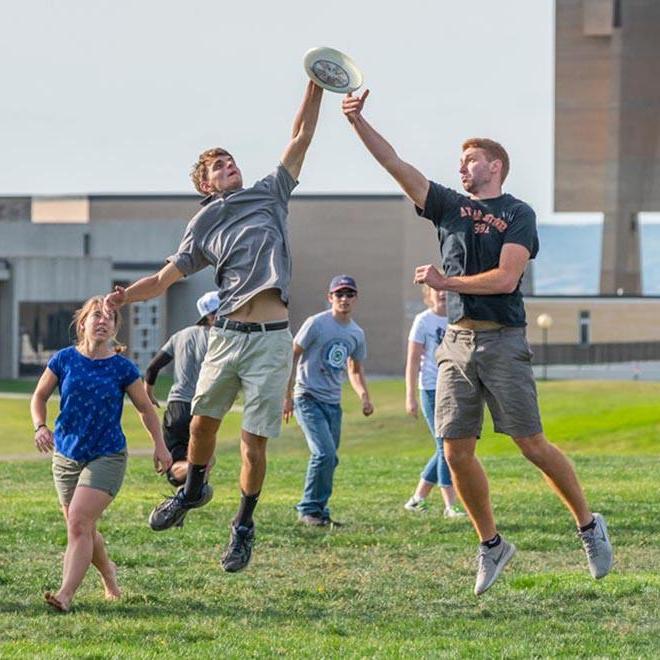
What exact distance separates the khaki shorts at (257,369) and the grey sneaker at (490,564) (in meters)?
1.37

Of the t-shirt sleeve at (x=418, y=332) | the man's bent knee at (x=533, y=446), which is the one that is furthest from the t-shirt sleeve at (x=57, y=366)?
the t-shirt sleeve at (x=418, y=332)

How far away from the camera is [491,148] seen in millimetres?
10852

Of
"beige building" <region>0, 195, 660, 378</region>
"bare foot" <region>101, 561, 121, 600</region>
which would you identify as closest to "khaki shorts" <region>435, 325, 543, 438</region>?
"bare foot" <region>101, 561, 121, 600</region>

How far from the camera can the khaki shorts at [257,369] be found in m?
11.5

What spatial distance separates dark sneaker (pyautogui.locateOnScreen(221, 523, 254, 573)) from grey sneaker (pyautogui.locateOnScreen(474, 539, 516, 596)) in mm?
1373

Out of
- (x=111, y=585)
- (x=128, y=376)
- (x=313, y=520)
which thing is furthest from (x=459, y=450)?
(x=313, y=520)

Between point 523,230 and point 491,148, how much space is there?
0.48 metres

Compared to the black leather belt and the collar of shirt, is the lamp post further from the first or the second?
the black leather belt

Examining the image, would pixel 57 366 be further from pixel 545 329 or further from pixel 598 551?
pixel 545 329

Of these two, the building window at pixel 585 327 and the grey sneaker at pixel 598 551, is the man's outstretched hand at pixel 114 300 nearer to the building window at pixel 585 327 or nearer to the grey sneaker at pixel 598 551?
the grey sneaker at pixel 598 551

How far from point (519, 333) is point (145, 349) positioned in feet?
259

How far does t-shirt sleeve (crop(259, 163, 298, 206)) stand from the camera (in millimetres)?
11570

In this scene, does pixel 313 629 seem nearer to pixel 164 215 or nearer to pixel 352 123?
pixel 352 123

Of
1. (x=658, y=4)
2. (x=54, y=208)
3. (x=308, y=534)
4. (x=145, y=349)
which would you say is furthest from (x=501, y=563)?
(x=54, y=208)
